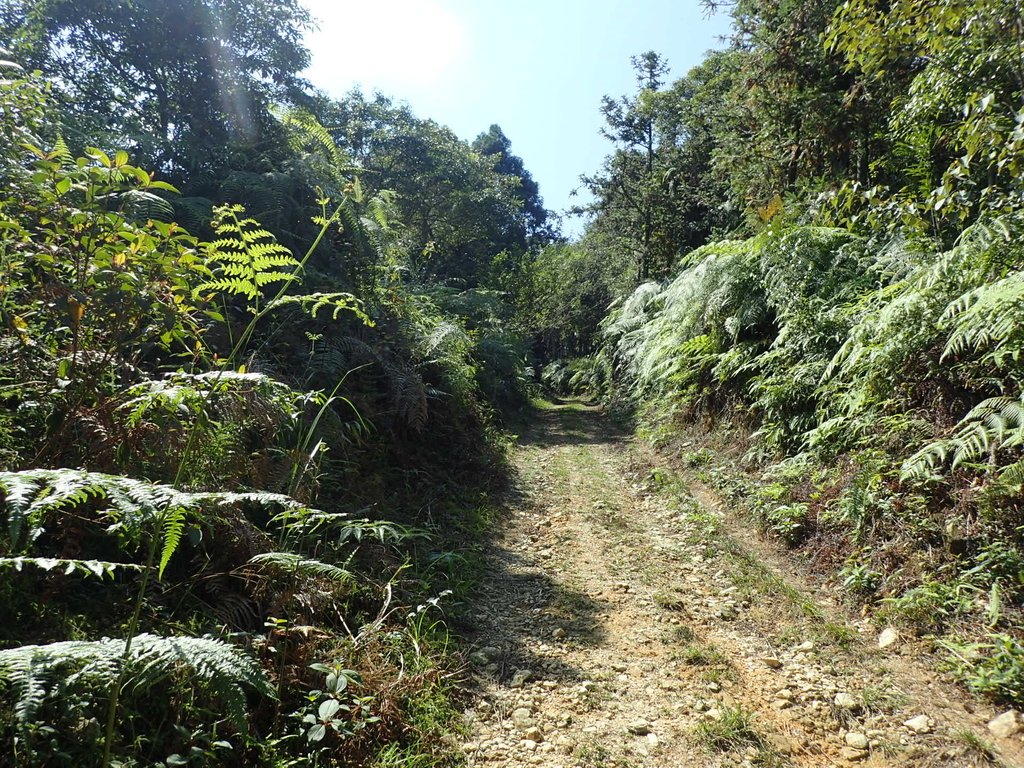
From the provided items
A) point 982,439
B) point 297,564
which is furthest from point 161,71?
point 982,439

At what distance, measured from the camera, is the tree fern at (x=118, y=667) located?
4.94ft

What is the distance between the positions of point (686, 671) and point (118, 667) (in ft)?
8.11

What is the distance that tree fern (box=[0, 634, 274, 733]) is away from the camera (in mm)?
1505

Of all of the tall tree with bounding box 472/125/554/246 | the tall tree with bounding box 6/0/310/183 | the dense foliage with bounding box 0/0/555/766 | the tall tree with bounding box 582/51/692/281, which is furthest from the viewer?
the tall tree with bounding box 472/125/554/246

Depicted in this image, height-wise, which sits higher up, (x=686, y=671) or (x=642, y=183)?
(x=642, y=183)

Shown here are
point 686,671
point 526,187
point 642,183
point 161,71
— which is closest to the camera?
point 686,671

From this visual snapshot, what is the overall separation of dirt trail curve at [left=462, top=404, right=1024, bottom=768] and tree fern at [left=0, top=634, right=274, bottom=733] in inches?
42.9

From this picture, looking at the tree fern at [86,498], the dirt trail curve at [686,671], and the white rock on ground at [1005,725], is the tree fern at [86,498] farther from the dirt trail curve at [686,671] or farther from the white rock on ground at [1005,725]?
the white rock on ground at [1005,725]

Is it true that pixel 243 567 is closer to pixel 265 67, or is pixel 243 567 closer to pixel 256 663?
pixel 256 663

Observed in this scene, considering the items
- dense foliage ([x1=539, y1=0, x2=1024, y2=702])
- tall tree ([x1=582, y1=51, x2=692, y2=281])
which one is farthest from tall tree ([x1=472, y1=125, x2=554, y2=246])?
dense foliage ([x1=539, y1=0, x2=1024, y2=702])

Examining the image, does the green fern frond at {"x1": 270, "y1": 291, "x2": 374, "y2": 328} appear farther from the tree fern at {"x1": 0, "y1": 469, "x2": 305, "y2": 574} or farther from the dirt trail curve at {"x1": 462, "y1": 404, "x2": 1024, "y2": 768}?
the dirt trail curve at {"x1": 462, "y1": 404, "x2": 1024, "y2": 768}

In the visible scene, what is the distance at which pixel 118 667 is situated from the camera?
1697mm

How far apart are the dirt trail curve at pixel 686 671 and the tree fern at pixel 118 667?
109 cm

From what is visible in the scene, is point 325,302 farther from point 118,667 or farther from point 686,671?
point 686,671
